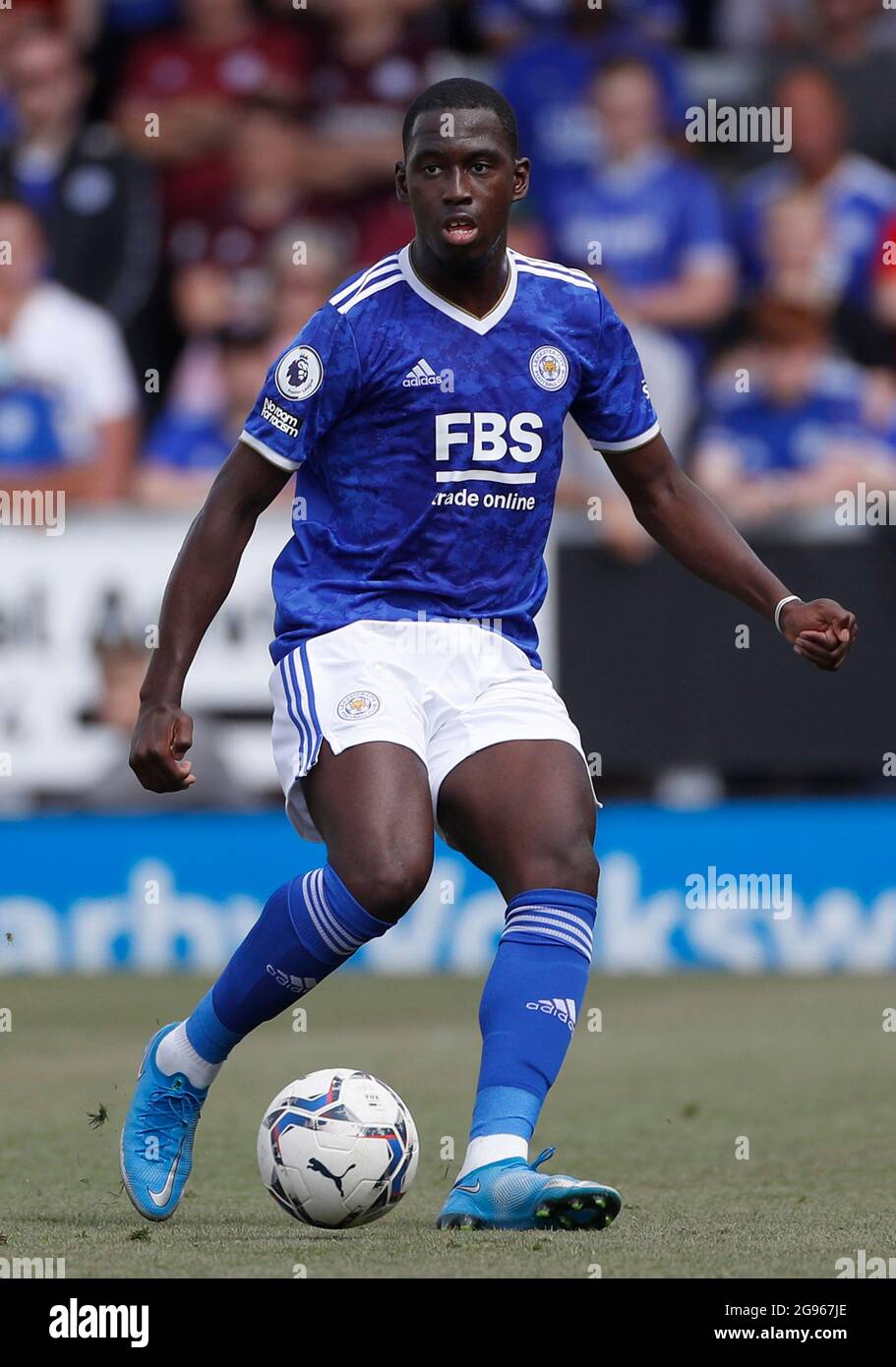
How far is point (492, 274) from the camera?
15.0 feet

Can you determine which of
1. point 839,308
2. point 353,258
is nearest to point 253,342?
point 353,258

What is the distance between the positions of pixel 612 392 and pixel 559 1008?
1.31 metres

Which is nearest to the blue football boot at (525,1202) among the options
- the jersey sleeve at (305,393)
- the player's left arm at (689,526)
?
the player's left arm at (689,526)

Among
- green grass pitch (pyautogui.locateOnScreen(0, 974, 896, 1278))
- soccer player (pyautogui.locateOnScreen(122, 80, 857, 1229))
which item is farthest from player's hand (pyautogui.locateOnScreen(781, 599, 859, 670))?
green grass pitch (pyautogui.locateOnScreen(0, 974, 896, 1278))

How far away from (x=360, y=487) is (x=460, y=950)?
210 inches

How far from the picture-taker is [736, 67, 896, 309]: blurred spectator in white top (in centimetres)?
1109

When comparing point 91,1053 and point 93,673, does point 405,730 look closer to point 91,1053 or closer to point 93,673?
point 91,1053

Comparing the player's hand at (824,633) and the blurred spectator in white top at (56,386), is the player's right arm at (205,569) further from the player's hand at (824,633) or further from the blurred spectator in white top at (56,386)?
the blurred spectator in white top at (56,386)

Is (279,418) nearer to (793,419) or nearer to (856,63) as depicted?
(793,419)

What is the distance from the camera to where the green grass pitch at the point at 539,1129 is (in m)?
3.84

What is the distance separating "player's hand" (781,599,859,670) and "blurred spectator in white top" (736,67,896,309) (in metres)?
6.87

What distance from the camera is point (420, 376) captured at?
Result: 4.50 meters

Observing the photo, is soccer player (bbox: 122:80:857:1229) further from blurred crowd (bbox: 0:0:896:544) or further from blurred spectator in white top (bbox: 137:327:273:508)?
blurred spectator in white top (bbox: 137:327:273:508)

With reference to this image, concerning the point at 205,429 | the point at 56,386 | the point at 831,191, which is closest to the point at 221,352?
the point at 205,429
